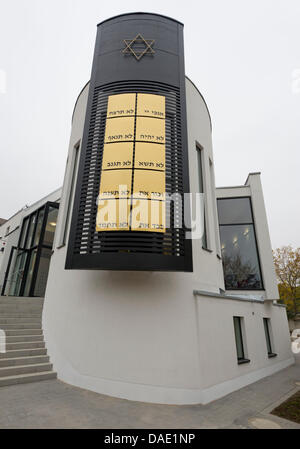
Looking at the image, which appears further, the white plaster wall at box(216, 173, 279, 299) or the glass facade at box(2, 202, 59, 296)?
the glass facade at box(2, 202, 59, 296)

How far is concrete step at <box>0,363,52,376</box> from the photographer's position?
4.84 metres

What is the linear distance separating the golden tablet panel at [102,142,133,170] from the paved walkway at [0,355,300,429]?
464 cm

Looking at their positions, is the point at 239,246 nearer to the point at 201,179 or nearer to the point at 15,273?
the point at 201,179

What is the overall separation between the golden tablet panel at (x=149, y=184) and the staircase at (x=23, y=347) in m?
4.71

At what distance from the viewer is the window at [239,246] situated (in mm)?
10695

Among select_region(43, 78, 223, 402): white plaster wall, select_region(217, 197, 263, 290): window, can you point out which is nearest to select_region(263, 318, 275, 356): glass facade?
select_region(217, 197, 263, 290): window

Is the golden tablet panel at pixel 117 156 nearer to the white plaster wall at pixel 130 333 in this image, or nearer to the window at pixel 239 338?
the white plaster wall at pixel 130 333

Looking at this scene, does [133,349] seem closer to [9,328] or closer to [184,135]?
[9,328]

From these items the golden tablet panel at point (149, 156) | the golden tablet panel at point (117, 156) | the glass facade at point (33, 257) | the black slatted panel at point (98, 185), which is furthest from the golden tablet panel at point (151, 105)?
the glass facade at point (33, 257)

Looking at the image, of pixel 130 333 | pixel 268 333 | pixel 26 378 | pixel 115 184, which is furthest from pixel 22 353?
pixel 268 333

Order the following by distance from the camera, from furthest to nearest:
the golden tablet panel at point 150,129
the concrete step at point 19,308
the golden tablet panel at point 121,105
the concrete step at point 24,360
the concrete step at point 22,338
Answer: the concrete step at point 19,308 < the concrete step at point 22,338 < the golden tablet panel at point 121,105 < the golden tablet panel at point 150,129 < the concrete step at point 24,360

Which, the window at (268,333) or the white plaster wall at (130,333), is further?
the window at (268,333)

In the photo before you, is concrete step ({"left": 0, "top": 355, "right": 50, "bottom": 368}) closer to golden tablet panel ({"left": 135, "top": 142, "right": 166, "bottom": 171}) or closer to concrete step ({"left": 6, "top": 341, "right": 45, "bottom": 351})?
concrete step ({"left": 6, "top": 341, "right": 45, "bottom": 351})
